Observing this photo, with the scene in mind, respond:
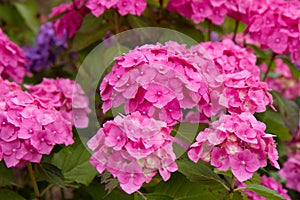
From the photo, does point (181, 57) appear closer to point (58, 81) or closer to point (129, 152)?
point (129, 152)

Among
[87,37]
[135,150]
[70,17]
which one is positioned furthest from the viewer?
[70,17]

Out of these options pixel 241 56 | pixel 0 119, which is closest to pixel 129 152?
pixel 0 119

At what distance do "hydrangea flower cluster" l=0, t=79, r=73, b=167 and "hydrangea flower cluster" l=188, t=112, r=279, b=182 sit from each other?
1.21 ft

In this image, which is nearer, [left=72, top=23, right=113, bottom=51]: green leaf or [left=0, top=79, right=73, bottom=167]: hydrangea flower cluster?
[left=0, top=79, right=73, bottom=167]: hydrangea flower cluster

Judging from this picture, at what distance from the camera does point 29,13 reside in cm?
328

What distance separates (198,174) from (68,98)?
1.95ft

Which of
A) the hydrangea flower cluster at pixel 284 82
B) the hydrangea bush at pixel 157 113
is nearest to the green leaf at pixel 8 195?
the hydrangea bush at pixel 157 113

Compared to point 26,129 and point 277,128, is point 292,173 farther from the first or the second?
point 26,129

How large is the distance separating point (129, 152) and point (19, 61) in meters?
0.99

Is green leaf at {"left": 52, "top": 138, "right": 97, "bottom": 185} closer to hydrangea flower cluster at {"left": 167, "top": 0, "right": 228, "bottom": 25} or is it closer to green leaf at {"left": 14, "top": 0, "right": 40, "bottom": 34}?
hydrangea flower cluster at {"left": 167, "top": 0, "right": 228, "bottom": 25}

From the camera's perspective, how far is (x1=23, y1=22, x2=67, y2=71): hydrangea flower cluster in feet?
8.29

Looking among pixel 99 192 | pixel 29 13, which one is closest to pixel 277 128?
pixel 99 192

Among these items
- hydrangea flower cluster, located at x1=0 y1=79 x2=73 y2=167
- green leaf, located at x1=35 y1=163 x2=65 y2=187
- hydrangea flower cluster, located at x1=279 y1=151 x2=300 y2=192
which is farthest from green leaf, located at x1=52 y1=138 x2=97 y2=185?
hydrangea flower cluster, located at x1=279 y1=151 x2=300 y2=192

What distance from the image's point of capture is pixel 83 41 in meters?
2.07
